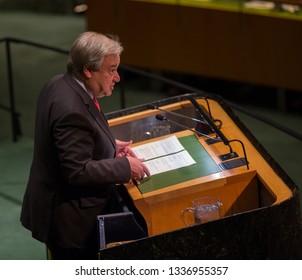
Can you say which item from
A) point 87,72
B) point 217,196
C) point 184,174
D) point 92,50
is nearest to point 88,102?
point 87,72

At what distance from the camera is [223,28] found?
800 cm

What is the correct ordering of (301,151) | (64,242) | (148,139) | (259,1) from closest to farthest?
(64,242), (148,139), (301,151), (259,1)

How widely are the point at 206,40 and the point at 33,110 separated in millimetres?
1744

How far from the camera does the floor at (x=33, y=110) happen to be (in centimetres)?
599

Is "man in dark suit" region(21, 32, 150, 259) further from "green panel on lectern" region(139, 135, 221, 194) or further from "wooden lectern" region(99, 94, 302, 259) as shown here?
"wooden lectern" region(99, 94, 302, 259)

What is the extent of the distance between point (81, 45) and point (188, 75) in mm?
4946

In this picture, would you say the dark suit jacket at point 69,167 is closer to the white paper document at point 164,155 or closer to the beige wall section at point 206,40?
the white paper document at point 164,155

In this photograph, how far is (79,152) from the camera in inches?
149

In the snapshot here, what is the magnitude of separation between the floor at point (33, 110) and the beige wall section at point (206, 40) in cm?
34

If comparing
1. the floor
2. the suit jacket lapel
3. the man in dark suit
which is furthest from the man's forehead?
the floor

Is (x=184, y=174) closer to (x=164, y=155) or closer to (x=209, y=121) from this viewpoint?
(x=164, y=155)

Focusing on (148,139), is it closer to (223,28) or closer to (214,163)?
(214,163)

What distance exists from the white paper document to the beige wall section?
3.53 metres
